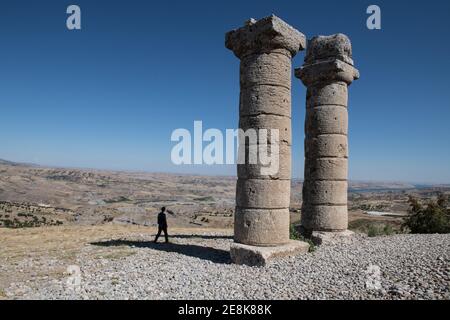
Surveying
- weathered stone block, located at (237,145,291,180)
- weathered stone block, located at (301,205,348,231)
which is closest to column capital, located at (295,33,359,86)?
weathered stone block, located at (237,145,291,180)

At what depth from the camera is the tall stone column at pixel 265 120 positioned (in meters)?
11.0

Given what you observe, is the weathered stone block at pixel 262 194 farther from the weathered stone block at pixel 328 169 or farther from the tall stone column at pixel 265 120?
the weathered stone block at pixel 328 169

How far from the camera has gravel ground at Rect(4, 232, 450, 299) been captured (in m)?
7.61

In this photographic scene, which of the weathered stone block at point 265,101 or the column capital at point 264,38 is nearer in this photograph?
the column capital at point 264,38

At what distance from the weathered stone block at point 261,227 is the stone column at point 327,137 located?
12.6ft

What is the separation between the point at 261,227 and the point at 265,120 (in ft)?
10.3

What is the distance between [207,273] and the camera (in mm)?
9664

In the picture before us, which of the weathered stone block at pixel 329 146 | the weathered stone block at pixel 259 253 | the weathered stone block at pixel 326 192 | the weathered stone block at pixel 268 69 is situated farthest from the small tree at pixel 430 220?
the weathered stone block at pixel 268 69

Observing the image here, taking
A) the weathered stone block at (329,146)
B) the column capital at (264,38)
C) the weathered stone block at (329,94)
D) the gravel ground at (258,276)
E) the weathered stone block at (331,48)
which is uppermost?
the weathered stone block at (331,48)

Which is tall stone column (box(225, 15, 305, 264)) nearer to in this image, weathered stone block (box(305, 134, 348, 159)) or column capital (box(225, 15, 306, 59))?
column capital (box(225, 15, 306, 59))
